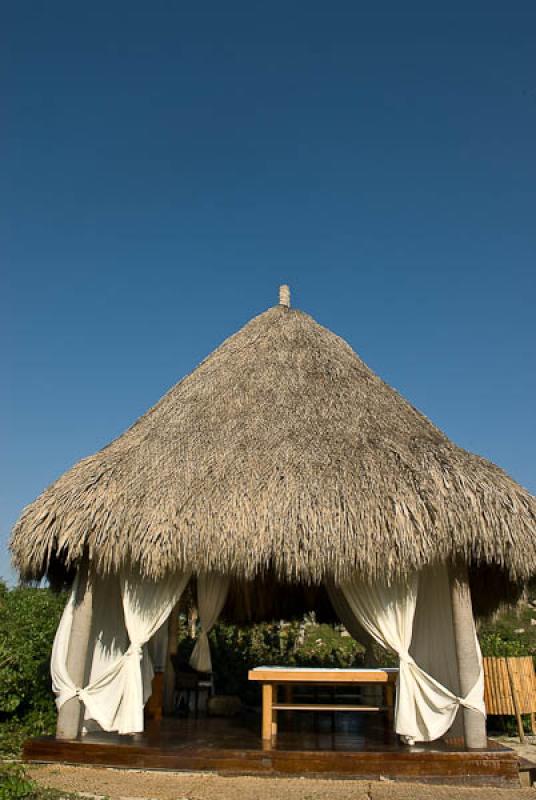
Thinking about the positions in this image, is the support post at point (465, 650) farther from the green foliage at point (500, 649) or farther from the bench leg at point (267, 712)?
the green foliage at point (500, 649)

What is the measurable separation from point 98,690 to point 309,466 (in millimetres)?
2188

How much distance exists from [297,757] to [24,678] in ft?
9.88

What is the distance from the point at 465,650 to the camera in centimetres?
425

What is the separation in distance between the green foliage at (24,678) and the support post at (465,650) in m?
3.26

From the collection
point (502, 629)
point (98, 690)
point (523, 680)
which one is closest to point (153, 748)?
point (98, 690)

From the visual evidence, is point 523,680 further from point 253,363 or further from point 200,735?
point 253,363

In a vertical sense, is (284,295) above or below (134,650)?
above

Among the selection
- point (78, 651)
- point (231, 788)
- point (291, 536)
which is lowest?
point (231, 788)

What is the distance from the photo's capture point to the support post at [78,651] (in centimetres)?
431

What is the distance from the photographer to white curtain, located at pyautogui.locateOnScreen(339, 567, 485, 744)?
411cm

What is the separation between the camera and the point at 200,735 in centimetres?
472

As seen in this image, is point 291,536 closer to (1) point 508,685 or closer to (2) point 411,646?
(2) point 411,646

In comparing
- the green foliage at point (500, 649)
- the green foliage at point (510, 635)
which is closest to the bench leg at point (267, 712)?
the green foliage at point (510, 635)

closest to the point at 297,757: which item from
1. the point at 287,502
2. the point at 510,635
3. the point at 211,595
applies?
the point at 287,502
